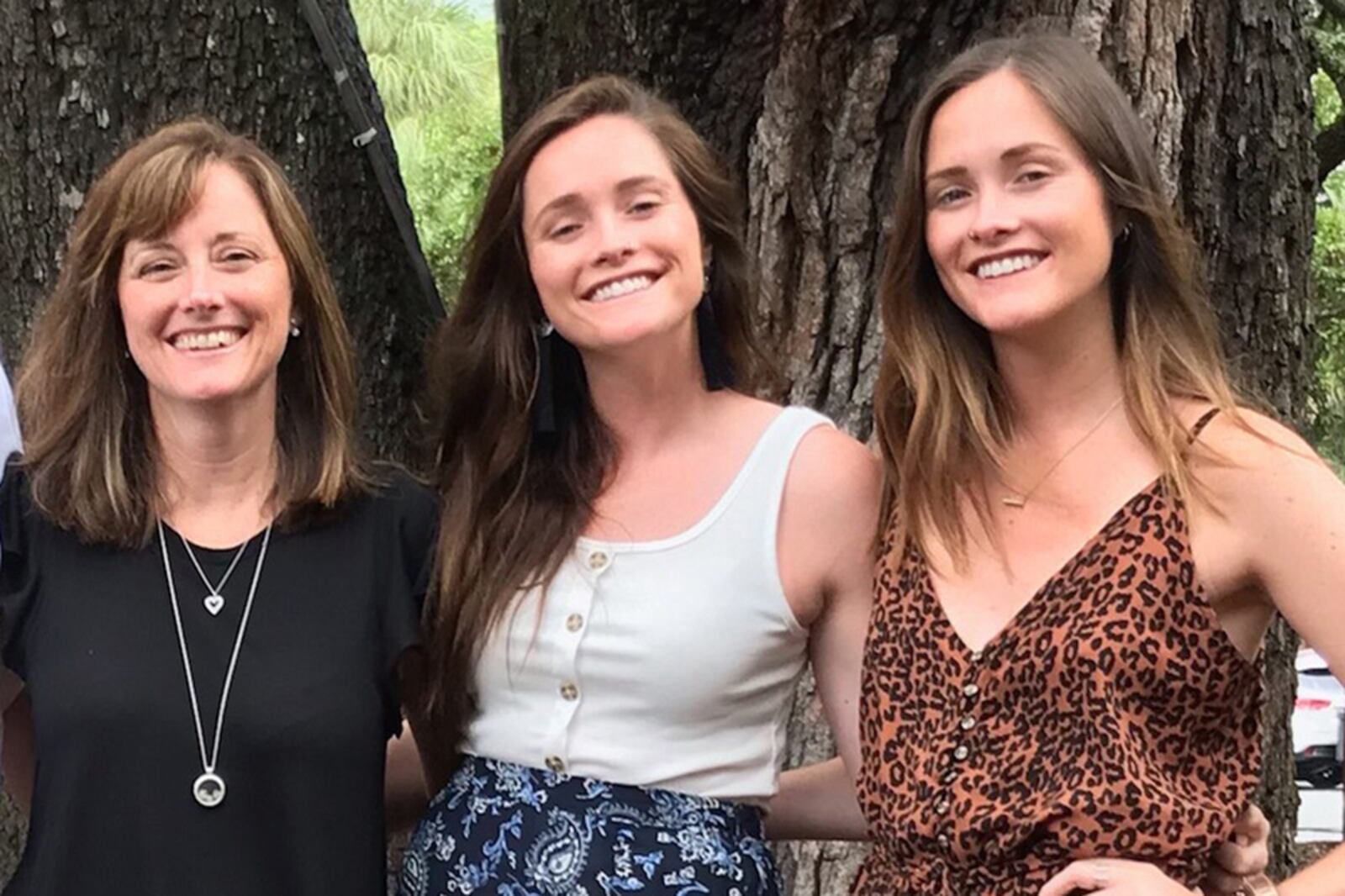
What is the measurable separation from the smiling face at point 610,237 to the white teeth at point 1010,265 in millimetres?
480

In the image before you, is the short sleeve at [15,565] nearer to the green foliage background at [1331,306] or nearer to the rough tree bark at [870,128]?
the rough tree bark at [870,128]

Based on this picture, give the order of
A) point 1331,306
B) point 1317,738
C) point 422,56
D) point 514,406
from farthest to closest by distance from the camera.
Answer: point 422,56, point 1317,738, point 1331,306, point 514,406

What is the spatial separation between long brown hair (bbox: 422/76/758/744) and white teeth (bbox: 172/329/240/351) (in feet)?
1.35

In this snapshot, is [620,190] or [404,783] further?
[404,783]

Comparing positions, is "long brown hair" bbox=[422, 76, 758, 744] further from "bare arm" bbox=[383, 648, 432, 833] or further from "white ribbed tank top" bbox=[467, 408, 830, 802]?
"bare arm" bbox=[383, 648, 432, 833]

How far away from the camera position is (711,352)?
2.70 meters

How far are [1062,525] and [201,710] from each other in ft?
3.80

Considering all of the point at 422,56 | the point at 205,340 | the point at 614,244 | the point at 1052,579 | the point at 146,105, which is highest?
the point at 422,56

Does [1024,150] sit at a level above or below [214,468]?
above

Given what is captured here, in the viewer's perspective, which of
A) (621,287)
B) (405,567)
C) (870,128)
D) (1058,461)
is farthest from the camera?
(870,128)

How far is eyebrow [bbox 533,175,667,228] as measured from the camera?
100 inches

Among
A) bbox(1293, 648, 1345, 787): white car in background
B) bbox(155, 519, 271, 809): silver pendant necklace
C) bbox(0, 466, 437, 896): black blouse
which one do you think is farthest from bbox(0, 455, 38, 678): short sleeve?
bbox(1293, 648, 1345, 787): white car in background

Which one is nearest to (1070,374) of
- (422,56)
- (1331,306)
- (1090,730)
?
(1090,730)

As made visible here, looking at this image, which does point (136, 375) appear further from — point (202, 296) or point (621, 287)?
point (621, 287)
